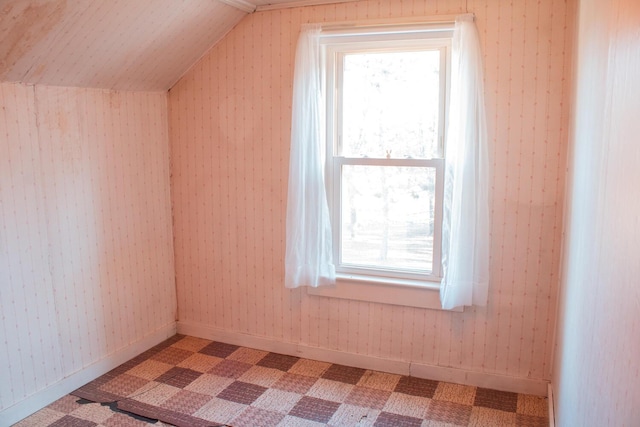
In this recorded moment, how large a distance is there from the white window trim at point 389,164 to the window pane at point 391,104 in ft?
0.18

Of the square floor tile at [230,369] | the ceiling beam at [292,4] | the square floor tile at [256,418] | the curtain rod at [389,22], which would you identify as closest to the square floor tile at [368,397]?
the square floor tile at [256,418]

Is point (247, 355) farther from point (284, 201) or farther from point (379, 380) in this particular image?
point (284, 201)

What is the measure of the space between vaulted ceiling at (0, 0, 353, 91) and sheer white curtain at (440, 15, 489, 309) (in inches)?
34.9

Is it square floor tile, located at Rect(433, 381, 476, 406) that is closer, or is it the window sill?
square floor tile, located at Rect(433, 381, 476, 406)

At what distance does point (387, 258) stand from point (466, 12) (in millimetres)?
1509

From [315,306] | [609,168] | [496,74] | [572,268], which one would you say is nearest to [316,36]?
[496,74]

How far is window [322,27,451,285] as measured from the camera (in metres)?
3.23

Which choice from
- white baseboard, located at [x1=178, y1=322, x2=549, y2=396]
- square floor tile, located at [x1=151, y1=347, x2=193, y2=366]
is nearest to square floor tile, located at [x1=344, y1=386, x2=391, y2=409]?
white baseboard, located at [x1=178, y1=322, x2=549, y2=396]

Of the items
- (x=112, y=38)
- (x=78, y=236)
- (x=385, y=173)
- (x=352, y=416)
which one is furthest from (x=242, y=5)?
(x=352, y=416)

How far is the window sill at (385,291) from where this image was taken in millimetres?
3281

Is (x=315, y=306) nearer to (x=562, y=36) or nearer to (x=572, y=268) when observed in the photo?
(x=572, y=268)

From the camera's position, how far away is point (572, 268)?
7.62 feet

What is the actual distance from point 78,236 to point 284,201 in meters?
1.26

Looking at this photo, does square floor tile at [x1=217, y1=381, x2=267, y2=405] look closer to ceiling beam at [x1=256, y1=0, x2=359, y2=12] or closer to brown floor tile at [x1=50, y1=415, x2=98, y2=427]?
brown floor tile at [x1=50, y1=415, x2=98, y2=427]
